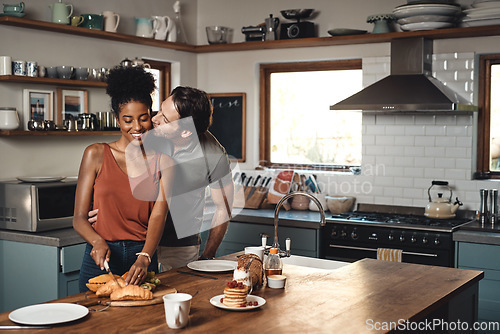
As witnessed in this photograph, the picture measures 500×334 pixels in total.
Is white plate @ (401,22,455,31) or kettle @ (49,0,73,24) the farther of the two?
white plate @ (401,22,455,31)

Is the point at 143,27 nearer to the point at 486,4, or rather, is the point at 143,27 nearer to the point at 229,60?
the point at 229,60

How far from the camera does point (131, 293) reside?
237cm

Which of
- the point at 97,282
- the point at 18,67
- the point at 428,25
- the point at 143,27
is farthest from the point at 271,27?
the point at 97,282

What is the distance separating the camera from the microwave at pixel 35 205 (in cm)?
416

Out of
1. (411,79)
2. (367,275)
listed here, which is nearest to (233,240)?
(411,79)

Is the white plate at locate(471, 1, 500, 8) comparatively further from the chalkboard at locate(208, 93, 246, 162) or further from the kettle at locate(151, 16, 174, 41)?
the kettle at locate(151, 16, 174, 41)

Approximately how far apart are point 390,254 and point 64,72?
2748 mm

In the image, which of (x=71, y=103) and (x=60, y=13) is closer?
(x=60, y=13)

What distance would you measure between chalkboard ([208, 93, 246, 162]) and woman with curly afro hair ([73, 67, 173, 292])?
319cm

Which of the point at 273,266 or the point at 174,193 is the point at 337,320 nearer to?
the point at 273,266

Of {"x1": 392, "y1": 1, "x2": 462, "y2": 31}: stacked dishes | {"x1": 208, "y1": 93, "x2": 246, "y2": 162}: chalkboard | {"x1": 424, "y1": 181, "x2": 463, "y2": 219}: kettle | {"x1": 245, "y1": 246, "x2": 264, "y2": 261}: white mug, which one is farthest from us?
{"x1": 208, "y1": 93, "x2": 246, "y2": 162}: chalkboard

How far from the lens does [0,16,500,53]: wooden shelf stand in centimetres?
450

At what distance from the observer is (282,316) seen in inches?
88.9

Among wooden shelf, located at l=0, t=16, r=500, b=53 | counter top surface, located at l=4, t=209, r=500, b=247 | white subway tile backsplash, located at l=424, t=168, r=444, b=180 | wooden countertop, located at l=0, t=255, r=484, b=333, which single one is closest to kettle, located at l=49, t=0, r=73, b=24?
wooden shelf, located at l=0, t=16, r=500, b=53
